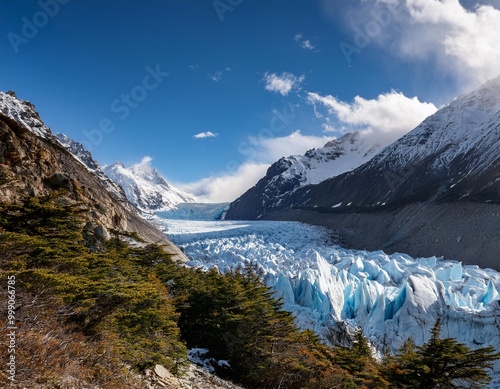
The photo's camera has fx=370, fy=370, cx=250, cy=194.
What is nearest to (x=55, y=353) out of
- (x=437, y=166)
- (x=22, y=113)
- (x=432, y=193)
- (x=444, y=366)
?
(x=444, y=366)

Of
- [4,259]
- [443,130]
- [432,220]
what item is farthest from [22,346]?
[443,130]

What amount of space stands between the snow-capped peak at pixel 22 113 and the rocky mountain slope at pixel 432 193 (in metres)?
54.0

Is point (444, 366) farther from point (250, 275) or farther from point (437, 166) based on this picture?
point (437, 166)

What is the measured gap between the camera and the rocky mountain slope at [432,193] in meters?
56.4

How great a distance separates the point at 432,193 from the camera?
262 feet

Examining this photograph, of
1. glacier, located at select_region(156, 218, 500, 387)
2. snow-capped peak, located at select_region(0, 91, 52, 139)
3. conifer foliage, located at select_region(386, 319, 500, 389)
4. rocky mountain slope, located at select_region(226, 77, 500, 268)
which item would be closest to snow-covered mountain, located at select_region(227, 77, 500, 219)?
rocky mountain slope, located at select_region(226, 77, 500, 268)

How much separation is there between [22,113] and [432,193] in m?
75.9

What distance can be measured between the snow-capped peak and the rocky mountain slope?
54.0m

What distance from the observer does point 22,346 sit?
5375 mm

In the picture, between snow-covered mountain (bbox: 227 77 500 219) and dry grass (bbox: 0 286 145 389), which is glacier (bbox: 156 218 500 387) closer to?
dry grass (bbox: 0 286 145 389)

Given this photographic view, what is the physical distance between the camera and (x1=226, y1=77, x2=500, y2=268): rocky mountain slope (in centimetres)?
5641

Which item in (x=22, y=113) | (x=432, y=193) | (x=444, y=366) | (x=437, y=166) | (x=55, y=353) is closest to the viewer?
(x=55, y=353)

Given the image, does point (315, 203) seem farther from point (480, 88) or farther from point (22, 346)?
point (22, 346)

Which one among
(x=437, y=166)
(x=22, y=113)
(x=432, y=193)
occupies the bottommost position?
(x=22, y=113)
